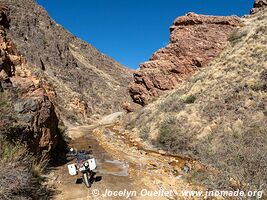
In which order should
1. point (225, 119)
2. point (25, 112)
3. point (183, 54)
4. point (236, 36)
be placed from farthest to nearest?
point (183, 54) → point (236, 36) → point (225, 119) → point (25, 112)

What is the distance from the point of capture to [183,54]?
31203 millimetres

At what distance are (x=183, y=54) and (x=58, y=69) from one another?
28.8 metres

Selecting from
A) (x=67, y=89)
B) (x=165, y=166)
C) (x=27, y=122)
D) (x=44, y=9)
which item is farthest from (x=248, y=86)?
(x=44, y=9)

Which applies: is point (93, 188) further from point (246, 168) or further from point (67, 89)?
point (67, 89)

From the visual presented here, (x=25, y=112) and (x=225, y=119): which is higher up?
(x=25, y=112)

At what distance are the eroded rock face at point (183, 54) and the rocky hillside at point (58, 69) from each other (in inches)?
450

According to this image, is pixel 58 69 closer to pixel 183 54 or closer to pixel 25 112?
pixel 183 54

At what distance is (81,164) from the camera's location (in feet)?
33.5

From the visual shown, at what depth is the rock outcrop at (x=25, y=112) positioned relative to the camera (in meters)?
9.98

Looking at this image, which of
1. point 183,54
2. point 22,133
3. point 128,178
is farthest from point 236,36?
point 22,133

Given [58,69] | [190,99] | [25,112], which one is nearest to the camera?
[25,112]

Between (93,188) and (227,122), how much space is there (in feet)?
32.0

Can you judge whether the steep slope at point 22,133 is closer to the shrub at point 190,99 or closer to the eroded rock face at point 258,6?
the shrub at point 190,99

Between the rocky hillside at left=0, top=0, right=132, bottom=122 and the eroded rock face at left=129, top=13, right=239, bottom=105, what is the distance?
11.4 m
